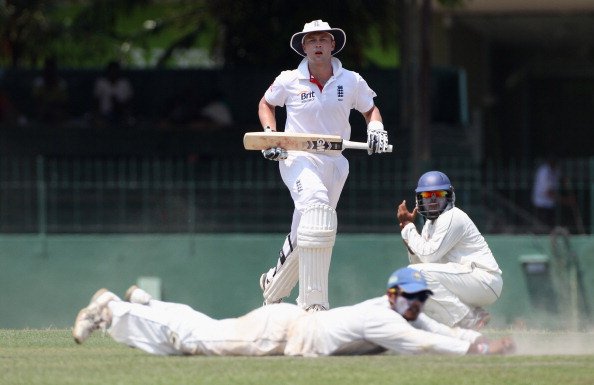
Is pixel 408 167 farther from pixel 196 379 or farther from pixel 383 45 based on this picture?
pixel 196 379

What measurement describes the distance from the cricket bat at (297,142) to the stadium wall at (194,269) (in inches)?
274

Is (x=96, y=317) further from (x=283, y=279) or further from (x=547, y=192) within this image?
(x=547, y=192)

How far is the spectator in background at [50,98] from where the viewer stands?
20.4 m

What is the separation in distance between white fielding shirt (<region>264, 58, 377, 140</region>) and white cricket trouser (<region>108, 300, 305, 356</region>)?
87.2 inches

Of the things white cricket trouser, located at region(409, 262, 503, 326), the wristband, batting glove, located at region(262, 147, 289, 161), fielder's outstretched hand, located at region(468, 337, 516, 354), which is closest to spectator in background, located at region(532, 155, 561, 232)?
the wristband

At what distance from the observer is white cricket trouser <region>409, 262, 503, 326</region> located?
1010 cm

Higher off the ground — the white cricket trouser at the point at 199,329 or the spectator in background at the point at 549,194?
the spectator in background at the point at 549,194

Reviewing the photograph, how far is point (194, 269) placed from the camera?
1762 centimetres

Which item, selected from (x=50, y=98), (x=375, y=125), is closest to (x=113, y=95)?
(x=50, y=98)

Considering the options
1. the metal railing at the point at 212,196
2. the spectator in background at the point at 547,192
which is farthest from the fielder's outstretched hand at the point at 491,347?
the spectator in background at the point at 547,192

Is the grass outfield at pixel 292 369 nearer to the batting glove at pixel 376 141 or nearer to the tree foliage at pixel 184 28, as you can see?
the batting glove at pixel 376 141

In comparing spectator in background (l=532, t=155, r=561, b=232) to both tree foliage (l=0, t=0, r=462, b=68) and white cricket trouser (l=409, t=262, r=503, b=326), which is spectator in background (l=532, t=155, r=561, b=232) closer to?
tree foliage (l=0, t=0, r=462, b=68)

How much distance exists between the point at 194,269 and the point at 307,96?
23.8ft

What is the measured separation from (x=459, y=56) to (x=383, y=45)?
8426mm
